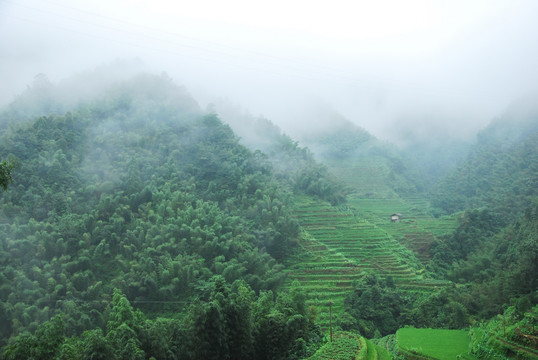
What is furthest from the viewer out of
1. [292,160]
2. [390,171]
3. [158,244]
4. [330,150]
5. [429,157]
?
[429,157]

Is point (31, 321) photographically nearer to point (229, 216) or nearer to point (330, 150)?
point (229, 216)

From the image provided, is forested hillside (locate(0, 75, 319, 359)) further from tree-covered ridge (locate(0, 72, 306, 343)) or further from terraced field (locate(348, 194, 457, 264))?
terraced field (locate(348, 194, 457, 264))

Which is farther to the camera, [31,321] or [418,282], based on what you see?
[418,282]

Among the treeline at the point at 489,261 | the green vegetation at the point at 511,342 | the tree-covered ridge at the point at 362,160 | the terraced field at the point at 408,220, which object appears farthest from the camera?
the tree-covered ridge at the point at 362,160

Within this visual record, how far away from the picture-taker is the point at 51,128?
28.9 meters

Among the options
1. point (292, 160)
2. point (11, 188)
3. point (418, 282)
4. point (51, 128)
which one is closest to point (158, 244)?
point (11, 188)

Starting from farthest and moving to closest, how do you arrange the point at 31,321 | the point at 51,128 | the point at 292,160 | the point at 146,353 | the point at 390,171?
the point at 390,171 → the point at 292,160 → the point at 51,128 → the point at 31,321 → the point at 146,353

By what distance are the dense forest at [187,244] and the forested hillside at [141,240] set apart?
73mm

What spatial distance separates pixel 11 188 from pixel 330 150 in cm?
3805

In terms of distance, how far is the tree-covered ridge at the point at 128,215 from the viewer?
1859 centimetres

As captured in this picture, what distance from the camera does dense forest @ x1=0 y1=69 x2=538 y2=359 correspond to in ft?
45.1

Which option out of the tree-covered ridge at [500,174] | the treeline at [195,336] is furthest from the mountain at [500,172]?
the treeline at [195,336]

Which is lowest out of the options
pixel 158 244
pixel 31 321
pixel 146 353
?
pixel 31 321

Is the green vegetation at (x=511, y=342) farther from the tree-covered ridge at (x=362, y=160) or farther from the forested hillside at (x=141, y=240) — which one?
the tree-covered ridge at (x=362, y=160)
